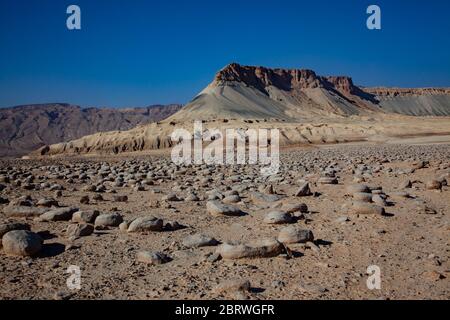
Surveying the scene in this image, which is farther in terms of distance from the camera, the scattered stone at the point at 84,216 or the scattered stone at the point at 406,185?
the scattered stone at the point at 406,185

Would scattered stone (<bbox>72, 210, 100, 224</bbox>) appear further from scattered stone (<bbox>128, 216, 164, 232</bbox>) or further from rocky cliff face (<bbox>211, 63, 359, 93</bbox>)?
rocky cliff face (<bbox>211, 63, 359, 93</bbox>)

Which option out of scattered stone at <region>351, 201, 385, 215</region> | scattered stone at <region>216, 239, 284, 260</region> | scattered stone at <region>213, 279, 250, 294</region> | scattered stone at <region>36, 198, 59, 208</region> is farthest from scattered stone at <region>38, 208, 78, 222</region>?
scattered stone at <region>351, 201, 385, 215</region>

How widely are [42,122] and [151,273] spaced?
14378 cm

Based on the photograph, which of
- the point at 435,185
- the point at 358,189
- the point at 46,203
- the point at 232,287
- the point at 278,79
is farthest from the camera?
the point at 278,79

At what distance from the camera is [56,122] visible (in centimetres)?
13875

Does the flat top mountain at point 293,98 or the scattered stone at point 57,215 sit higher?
the flat top mountain at point 293,98

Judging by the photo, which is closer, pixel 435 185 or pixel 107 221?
pixel 107 221

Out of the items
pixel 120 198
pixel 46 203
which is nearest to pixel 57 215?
pixel 46 203

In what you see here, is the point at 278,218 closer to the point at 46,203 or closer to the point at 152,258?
the point at 152,258

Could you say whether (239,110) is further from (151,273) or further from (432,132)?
(151,273)

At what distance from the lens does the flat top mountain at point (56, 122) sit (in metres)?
117

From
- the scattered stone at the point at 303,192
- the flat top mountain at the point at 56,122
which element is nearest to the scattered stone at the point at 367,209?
the scattered stone at the point at 303,192

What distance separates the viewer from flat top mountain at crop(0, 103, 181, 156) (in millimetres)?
117312

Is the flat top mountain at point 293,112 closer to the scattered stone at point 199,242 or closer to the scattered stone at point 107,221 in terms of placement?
the scattered stone at point 107,221
